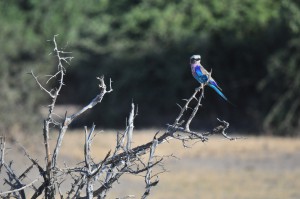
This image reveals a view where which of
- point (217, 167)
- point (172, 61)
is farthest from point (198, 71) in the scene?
point (172, 61)

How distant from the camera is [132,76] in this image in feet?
83.6

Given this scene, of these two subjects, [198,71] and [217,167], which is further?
[217,167]

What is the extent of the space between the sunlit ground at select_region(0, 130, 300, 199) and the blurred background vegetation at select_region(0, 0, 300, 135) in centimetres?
129

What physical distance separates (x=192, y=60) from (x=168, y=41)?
770 inches

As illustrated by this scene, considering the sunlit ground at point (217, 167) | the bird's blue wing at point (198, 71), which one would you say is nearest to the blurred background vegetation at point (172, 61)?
the sunlit ground at point (217, 167)

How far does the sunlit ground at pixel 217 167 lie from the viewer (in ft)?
52.7

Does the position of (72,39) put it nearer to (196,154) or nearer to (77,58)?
(77,58)

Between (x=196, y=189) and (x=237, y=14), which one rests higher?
(x=237, y=14)

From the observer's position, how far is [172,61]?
82.1ft

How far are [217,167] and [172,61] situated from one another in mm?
6556

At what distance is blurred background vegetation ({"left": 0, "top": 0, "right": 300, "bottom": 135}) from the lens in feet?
72.1

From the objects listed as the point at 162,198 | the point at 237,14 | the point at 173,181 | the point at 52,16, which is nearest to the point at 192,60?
the point at 162,198

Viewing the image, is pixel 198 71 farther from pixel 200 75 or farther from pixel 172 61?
pixel 172 61

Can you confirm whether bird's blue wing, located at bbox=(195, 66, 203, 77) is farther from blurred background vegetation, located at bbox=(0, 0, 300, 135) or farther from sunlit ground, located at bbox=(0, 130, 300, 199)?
blurred background vegetation, located at bbox=(0, 0, 300, 135)
